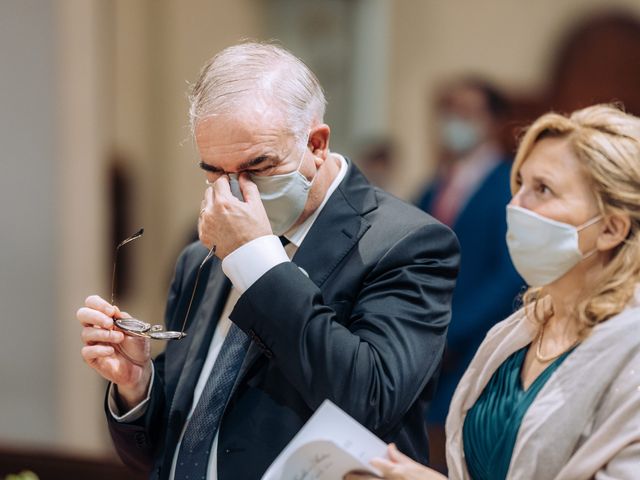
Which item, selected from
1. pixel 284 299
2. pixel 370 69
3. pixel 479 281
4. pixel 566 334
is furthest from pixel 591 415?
pixel 370 69

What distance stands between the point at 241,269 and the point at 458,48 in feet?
17.7

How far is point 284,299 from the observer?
2102 millimetres

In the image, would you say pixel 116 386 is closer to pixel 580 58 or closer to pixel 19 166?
Answer: pixel 19 166

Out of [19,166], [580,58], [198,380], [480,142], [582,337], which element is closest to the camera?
[582,337]

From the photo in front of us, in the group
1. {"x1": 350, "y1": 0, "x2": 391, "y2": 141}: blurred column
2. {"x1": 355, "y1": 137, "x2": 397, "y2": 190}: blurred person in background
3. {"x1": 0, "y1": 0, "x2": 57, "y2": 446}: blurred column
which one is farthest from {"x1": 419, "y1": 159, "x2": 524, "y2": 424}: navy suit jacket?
{"x1": 0, "y1": 0, "x2": 57, "y2": 446}: blurred column

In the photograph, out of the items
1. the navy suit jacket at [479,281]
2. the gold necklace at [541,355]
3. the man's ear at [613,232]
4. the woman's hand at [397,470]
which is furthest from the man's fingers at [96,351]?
the navy suit jacket at [479,281]

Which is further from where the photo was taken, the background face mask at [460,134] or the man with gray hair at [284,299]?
the background face mask at [460,134]

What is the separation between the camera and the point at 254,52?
7.55ft

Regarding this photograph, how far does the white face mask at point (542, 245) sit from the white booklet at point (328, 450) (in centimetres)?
53

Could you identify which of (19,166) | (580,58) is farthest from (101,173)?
(580,58)

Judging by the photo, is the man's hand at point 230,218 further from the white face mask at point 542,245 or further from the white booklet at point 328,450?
the white face mask at point 542,245

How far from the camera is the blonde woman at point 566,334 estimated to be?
2.09 metres

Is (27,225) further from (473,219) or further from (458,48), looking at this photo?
(458,48)

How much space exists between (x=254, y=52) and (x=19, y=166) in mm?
4497
